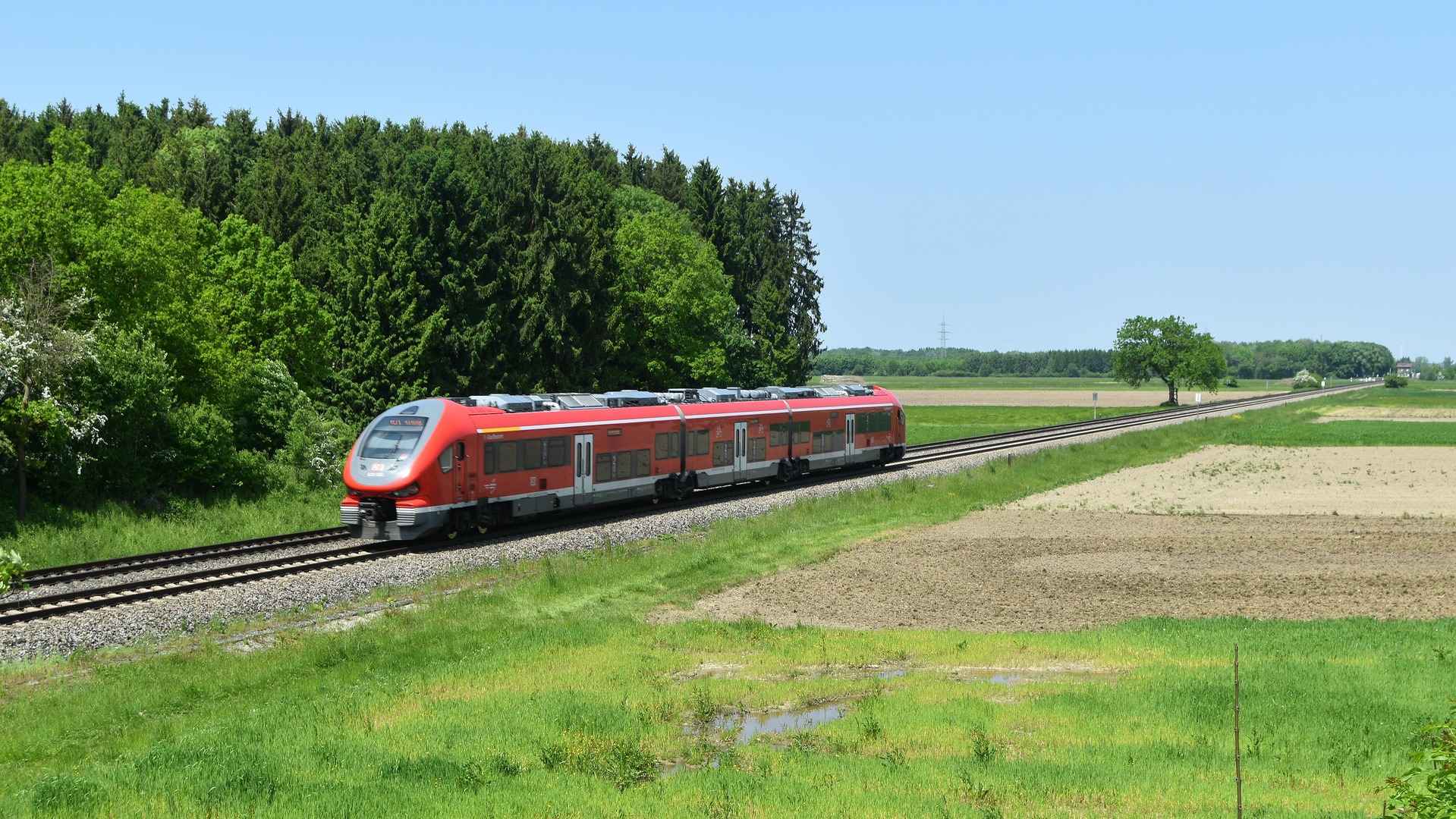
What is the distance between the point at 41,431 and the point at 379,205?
24.1 meters

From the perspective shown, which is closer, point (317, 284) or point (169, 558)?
point (169, 558)

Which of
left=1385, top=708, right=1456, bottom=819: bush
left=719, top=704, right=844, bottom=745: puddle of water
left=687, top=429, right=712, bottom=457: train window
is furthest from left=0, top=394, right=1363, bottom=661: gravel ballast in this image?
left=1385, top=708, right=1456, bottom=819: bush

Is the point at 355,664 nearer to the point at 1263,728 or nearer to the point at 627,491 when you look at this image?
the point at 1263,728

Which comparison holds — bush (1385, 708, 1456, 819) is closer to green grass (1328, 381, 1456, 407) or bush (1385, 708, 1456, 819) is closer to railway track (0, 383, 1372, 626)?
railway track (0, 383, 1372, 626)

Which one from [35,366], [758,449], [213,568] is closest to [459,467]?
[213,568]

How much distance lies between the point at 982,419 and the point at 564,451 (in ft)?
271

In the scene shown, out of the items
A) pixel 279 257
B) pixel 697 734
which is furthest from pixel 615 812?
pixel 279 257

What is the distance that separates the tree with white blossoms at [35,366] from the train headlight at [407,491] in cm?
881

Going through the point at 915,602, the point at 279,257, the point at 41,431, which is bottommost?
the point at 915,602

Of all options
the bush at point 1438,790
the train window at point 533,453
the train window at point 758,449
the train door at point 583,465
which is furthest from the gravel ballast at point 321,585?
the bush at point 1438,790

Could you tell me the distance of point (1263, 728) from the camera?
45.1 feet

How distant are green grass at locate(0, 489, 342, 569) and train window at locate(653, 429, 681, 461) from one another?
397 inches

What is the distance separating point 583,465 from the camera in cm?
3472

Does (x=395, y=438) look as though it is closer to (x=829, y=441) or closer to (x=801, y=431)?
(x=801, y=431)
